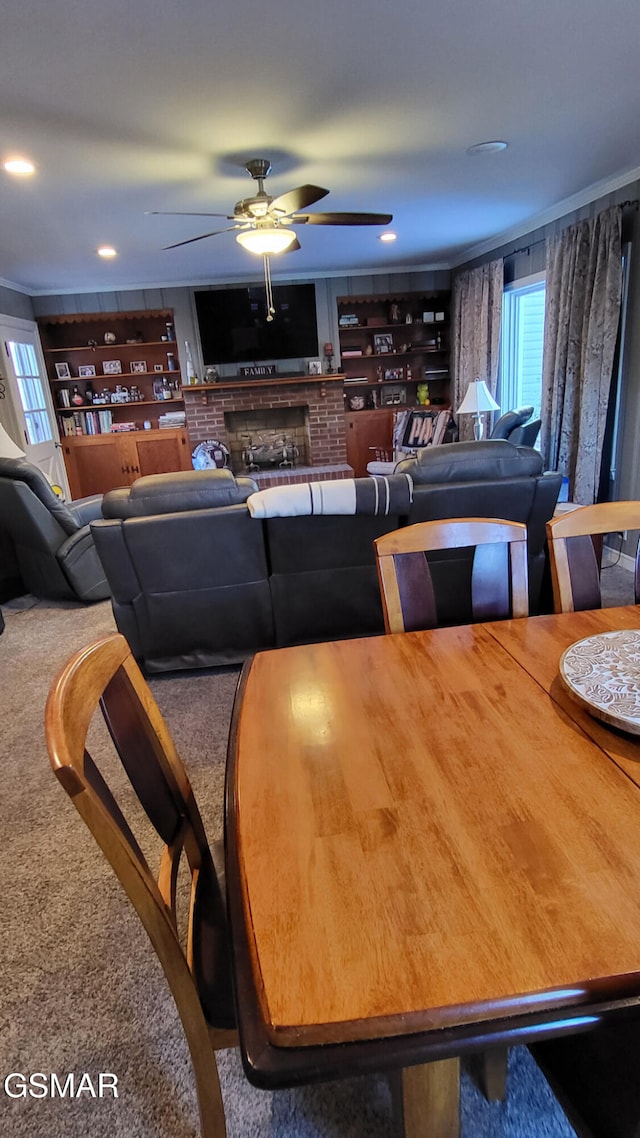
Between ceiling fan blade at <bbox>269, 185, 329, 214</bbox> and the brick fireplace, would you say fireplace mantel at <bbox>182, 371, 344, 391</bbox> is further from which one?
ceiling fan blade at <bbox>269, 185, 329, 214</bbox>

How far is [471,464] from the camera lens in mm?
2604

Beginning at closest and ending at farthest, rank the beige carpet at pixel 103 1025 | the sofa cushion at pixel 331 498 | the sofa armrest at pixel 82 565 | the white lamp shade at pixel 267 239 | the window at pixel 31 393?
the beige carpet at pixel 103 1025 → the sofa cushion at pixel 331 498 → the white lamp shade at pixel 267 239 → the sofa armrest at pixel 82 565 → the window at pixel 31 393

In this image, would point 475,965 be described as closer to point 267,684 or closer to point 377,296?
point 267,684

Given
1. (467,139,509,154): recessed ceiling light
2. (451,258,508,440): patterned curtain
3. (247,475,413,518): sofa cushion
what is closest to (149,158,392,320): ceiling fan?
(467,139,509,154): recessed ceiling light

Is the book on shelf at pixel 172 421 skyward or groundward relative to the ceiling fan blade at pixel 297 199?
groundward

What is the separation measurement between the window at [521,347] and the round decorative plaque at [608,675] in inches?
178

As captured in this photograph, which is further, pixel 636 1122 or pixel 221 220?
pixel 221 220

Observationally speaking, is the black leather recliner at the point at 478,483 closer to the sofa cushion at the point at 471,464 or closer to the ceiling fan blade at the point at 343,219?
the sofa cushion at the point at 471,464

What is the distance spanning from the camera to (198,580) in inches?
103

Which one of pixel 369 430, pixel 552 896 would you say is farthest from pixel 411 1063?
pixel 369 430

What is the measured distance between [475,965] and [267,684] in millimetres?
661

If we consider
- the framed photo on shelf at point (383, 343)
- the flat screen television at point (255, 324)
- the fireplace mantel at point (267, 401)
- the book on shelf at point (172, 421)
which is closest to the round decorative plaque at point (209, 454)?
the fireplace mantel at point (267, 401)

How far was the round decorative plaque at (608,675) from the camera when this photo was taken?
940 mm

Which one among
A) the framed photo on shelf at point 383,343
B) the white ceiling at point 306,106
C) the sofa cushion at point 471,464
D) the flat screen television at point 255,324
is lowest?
the sofa cushion at point 471,464
